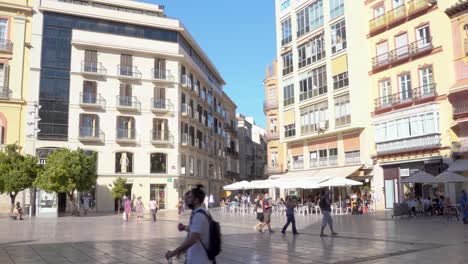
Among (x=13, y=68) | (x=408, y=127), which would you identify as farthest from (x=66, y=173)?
(x=408, y=127)

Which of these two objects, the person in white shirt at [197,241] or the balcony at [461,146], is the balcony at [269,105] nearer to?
the balcony at [461,146]

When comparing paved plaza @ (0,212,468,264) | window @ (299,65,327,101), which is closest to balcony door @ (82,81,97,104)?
window @ (299,65,327,101)

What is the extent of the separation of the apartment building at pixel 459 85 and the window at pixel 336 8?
35.9ft

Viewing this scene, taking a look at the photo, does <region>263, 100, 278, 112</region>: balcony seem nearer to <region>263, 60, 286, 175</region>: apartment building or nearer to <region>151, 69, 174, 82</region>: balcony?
<region>263, 60, 286, 175</region>: apartment building

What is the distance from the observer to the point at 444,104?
31188 millimetres

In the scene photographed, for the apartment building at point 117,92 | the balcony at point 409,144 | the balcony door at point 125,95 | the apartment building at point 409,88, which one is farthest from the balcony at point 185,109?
the balcony at point 409,144

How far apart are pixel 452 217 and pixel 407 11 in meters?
16.1

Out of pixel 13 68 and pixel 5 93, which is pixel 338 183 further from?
pixel 13 68

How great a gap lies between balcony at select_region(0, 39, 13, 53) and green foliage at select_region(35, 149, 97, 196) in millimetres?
14677

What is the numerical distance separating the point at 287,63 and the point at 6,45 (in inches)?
1038

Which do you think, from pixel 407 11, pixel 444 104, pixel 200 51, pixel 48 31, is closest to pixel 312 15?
pixel 407 11

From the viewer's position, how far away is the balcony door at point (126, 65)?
48531 millimetres

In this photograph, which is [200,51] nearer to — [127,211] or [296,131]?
[296,131]

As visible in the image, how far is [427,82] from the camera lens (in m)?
32.8
